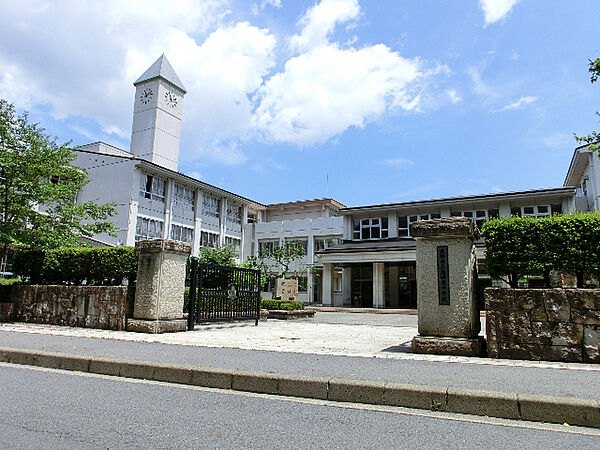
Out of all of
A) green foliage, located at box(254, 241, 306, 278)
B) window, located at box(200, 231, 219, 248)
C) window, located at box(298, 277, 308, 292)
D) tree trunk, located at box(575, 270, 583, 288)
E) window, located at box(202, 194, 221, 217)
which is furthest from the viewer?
window, located at box(202, 194, 221, 217)

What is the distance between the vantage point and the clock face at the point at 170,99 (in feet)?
133

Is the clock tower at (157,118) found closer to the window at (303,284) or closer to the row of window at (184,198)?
the row of window at (184,198)

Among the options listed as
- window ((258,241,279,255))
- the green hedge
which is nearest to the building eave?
window ((258,241,279,255))

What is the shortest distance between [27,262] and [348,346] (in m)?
10.0

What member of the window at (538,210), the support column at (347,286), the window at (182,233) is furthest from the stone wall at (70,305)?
the window at (538,210)

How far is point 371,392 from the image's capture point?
4578 millimetres

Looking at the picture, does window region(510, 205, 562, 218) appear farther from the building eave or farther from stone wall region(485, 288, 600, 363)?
stone wall region(485, 288, 600, 363)

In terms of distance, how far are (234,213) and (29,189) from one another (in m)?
31.5

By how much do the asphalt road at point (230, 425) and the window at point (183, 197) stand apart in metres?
33.6

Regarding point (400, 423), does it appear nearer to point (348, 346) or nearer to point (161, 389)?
point (161, 389)

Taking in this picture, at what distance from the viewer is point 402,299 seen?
34.4 meters

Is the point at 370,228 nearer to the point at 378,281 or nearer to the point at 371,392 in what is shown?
the point at 378,281

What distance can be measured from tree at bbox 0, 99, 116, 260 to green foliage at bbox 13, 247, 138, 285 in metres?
1.02

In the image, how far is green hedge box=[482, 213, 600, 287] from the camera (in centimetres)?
679
